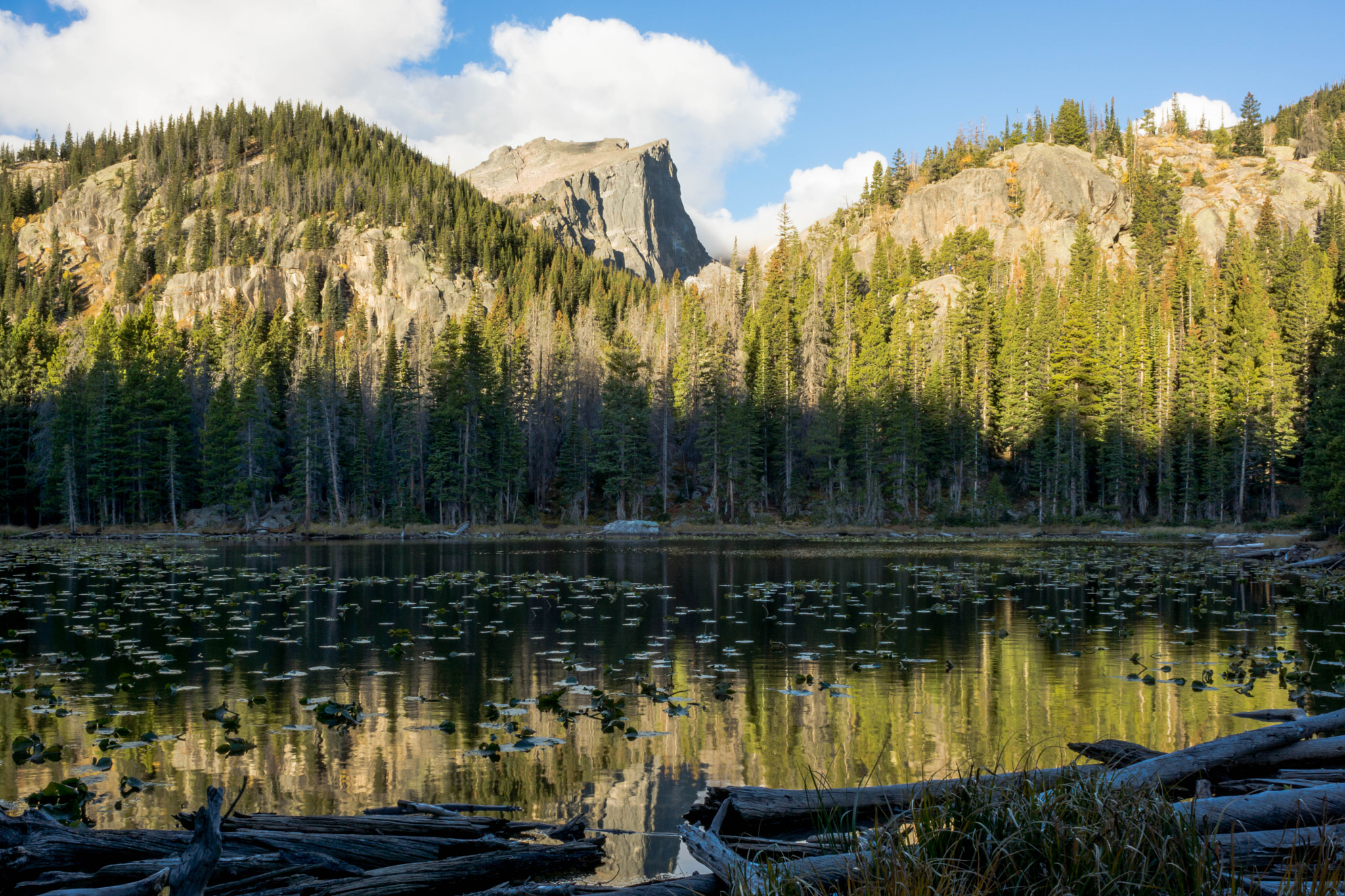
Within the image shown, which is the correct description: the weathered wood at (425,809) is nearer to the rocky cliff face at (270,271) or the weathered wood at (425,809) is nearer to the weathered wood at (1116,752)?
the weathered wood at (1116,752)

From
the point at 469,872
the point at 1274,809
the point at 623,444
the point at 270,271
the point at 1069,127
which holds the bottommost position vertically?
the point at 469,872

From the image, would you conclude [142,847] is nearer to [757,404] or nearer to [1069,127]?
[757,404]

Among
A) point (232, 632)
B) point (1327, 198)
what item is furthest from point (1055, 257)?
point (232, 632)

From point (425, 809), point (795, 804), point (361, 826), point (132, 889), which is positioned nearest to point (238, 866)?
point (132, 889)

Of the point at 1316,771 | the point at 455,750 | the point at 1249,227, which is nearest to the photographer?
the point at 1316,771

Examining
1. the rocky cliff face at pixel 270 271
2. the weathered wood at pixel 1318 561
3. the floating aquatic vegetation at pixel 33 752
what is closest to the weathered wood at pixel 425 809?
the floating aquatic vegetation at pixel 33 752

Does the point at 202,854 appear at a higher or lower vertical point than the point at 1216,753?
higher

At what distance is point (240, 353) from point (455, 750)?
8748 cm

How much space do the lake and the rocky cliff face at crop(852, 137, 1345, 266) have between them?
90933 mm

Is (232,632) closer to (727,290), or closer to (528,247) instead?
(727,290)

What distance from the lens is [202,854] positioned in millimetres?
4117

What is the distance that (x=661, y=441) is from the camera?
75.5 metres

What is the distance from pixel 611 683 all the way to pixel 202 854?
26.1 ft

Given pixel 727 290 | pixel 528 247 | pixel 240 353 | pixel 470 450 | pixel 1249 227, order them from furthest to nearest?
pixel 528 247
pixel 1249 227
pixel 727 290
pixel 240 353
pixel 470 450
